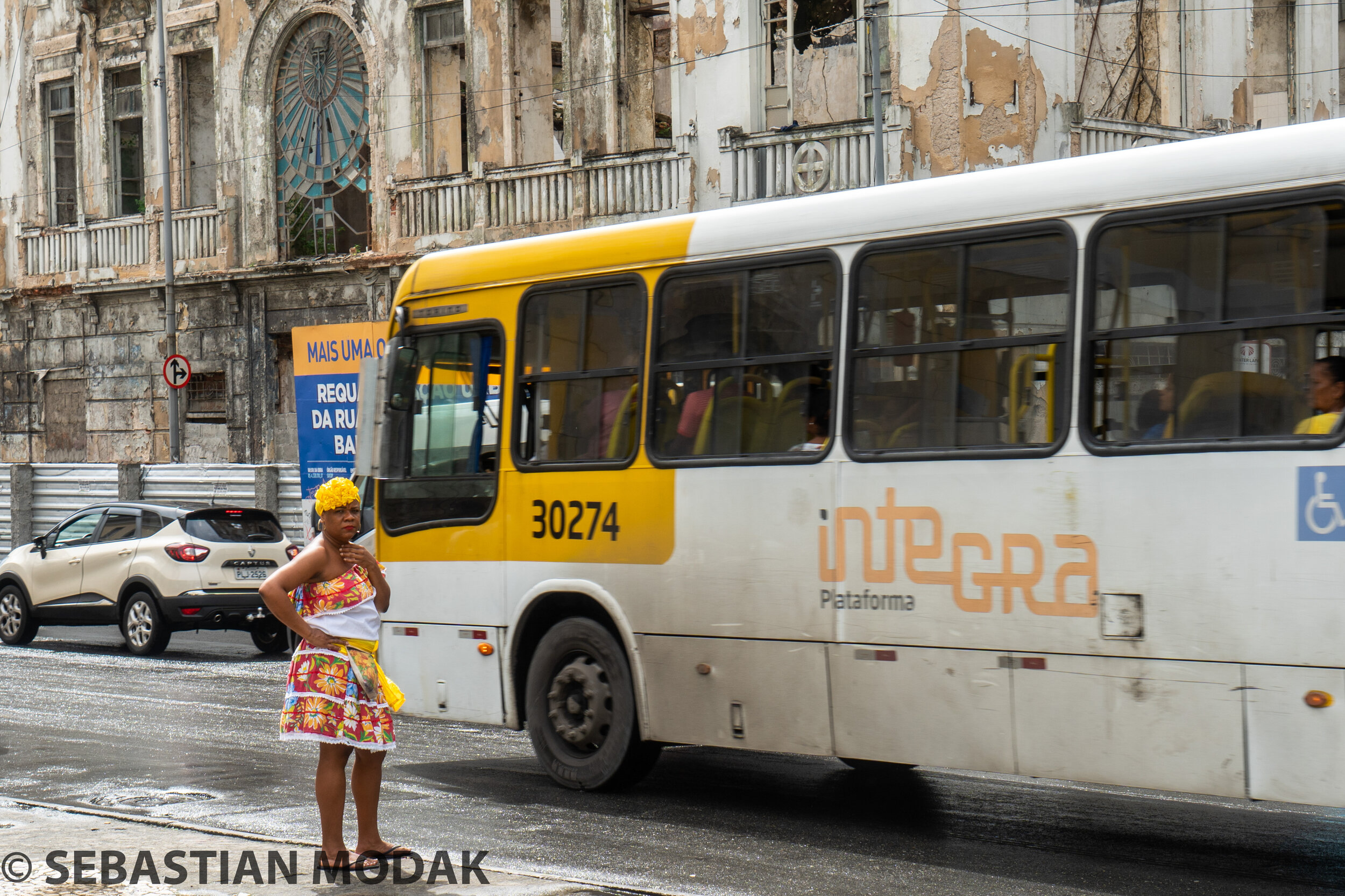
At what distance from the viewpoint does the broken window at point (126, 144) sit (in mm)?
30562

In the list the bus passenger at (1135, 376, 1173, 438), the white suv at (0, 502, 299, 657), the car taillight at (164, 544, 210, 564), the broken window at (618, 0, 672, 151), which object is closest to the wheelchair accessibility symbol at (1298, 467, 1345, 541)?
the bus passenger at (1135, 376, 1173, 438)

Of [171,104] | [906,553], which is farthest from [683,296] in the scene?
[171,104]

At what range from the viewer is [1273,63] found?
76.1 ft

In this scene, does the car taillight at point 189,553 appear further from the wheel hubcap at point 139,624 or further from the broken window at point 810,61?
the broken window at point 810,61

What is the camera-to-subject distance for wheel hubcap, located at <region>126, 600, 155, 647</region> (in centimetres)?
1700

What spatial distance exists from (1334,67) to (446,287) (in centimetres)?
1806

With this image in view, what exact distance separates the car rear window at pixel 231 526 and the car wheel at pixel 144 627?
86 centimetres

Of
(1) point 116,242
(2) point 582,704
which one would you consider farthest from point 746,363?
(1) point 116,242

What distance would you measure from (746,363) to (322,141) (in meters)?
21.1

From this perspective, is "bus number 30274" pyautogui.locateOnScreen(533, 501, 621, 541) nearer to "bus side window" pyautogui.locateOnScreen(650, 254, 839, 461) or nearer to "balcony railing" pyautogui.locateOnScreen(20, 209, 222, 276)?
"bus side window" pyautogui.locateOnScreen(650, 254, 839, 461)

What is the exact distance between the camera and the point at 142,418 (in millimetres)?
29625

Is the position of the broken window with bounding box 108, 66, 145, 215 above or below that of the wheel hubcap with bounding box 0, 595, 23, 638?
above

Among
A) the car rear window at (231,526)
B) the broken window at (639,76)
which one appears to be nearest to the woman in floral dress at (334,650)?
the car rear window at (231,526)

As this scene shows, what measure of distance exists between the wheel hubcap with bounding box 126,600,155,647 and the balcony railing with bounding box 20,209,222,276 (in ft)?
42.2
